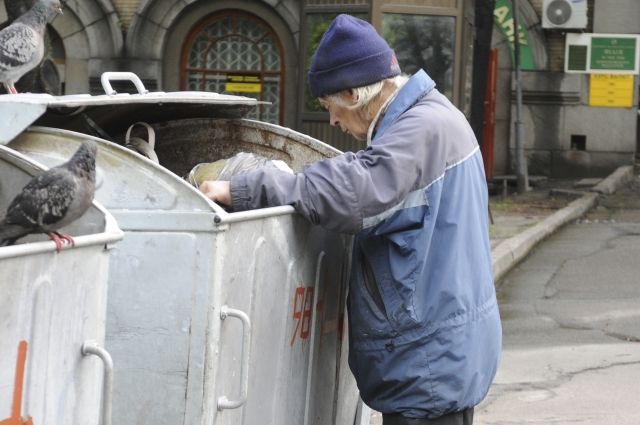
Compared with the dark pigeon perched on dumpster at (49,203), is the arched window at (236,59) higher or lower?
higher

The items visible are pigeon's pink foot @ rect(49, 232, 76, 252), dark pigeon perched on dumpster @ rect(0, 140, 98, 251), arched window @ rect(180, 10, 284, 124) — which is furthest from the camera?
arched window @ rect(180, 10, 284, 124)

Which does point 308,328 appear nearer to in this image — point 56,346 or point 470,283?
point 470,283

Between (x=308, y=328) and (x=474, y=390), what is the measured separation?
61cm

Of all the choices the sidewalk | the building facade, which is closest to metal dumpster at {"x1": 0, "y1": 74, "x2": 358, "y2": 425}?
the sidewalk

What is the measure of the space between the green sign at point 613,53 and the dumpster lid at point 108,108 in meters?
20.3

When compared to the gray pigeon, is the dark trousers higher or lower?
lower

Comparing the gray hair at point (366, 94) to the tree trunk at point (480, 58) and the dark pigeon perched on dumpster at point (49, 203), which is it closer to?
the dark pigeon perched on dumpster at point (49, 203)

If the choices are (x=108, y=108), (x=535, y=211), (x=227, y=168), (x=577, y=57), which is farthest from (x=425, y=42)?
(x=577, y=57)

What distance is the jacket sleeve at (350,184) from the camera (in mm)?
3592

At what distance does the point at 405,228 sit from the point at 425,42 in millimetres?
10917

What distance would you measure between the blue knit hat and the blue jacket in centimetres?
14

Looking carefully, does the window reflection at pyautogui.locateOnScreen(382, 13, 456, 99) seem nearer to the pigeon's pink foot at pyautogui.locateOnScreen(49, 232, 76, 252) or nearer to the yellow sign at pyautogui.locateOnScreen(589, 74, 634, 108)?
the yellow sign at pyautogui.locateOnScreen(589, 74, 634, 108)

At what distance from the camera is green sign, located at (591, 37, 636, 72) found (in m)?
24.4

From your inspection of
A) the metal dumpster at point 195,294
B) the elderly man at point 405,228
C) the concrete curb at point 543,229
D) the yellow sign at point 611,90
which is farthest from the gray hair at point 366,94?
the yellow sign at point 611,90
